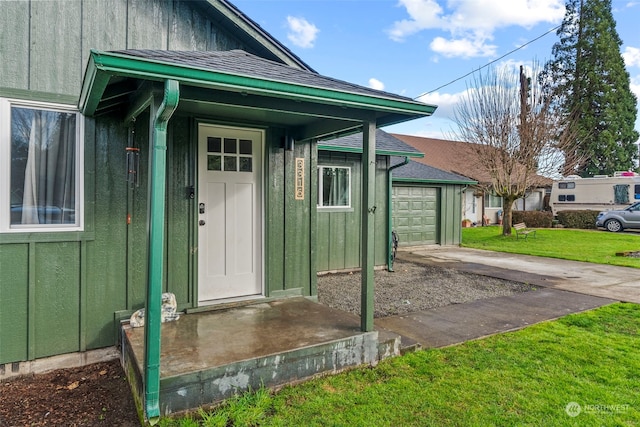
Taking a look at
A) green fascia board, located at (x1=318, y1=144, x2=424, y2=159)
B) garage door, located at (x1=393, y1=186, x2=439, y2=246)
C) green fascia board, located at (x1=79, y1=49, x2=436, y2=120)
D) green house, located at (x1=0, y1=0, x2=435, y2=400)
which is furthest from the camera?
garage door, located at (x1=393, y1=186, x2=439, y2=246)

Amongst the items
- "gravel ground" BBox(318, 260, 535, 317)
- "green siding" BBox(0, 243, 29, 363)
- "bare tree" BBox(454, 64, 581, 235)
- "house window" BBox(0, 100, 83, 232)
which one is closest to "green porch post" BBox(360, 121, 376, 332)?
"gravel ground" BBox(318, 260, 535, 317)

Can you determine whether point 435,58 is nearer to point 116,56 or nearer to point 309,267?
point 309,267

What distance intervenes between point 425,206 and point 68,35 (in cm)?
994

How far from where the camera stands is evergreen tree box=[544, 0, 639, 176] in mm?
23234

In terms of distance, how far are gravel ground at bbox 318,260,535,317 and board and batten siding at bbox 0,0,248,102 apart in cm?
398

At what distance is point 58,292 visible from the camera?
11.2 feet

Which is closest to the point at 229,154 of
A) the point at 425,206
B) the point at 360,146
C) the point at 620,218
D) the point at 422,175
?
the point at 360,146

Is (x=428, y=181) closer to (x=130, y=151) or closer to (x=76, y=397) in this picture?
(x=130, y=151)

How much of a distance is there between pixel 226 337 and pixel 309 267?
71.9 inches

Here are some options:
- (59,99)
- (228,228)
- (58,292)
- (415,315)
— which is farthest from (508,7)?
(58,292)

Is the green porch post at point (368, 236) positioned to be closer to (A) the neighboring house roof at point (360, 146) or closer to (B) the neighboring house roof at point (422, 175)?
(A) the neighboring house roof at point (360, 146)

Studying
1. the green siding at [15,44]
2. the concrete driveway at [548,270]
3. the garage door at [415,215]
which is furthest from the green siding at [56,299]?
the garage door at [415,215]
